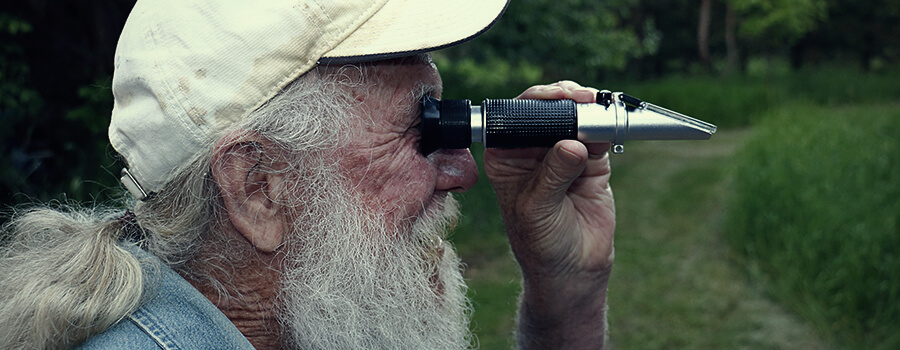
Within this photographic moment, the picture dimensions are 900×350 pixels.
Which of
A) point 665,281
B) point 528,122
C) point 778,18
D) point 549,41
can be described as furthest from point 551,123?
point 778,18

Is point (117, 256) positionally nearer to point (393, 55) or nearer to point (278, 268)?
point (278, 268)

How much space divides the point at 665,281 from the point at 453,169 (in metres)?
4.65

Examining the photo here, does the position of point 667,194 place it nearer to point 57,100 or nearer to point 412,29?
point 57,100

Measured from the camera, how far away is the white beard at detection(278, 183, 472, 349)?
1.48 meters

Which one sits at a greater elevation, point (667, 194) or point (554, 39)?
point (554, 39)

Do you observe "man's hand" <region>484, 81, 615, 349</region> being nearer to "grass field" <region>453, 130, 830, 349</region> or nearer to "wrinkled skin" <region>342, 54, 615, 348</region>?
"wrinkled skin" <region>342, 54, 615, 348</region>

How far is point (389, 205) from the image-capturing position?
4.91 feet

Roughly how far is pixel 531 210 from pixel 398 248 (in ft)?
1.34

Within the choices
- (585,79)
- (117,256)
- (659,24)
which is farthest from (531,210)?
(659,24)

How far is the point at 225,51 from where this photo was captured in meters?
1.25

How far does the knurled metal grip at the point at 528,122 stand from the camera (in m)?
1.46

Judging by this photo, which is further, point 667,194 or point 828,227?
point 667,194

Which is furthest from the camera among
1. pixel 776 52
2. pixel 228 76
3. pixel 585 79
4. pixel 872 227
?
pixel 776 52

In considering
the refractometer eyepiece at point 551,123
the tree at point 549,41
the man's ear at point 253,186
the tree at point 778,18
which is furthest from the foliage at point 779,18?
the man's ear at point 253,186
